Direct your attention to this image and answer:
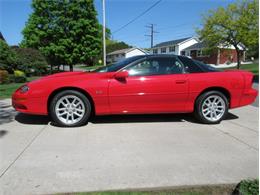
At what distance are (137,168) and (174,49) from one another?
2234 inches

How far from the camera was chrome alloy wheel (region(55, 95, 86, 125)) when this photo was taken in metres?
4.91

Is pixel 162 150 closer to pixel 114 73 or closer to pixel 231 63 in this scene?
pixel 114 73

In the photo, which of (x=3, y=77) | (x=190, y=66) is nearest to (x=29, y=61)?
(x=3, y=77)

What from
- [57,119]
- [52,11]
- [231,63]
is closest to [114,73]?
[57,119]

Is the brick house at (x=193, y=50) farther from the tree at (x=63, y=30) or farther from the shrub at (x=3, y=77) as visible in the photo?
the shrub at (x=3, y=77)

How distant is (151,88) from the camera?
5020mm

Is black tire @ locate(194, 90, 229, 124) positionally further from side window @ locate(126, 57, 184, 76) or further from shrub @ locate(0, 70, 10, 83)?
shrub @ locate(0, 70, 10, 83)

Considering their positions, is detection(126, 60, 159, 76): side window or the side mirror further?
detection(126, 60, 159, 76): side window

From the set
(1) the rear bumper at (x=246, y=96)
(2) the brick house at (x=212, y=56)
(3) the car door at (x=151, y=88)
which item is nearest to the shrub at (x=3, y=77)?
(3) the car door at (x=151, y=88)

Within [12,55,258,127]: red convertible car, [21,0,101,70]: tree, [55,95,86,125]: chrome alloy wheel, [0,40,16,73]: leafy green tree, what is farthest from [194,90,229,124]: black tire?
[21,0,101,70]: tree

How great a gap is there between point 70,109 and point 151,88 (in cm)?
161

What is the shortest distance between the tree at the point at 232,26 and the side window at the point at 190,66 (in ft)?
65.2

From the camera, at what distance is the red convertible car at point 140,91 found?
16.0 ft

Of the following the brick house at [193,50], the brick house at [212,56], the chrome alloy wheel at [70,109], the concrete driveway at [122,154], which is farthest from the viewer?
the brick house at [193,50]
